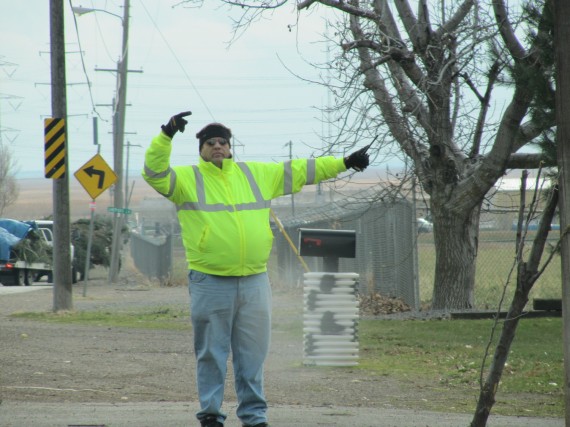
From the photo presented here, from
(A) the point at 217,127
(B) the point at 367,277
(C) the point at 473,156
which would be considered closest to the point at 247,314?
(A) the point at 217,127

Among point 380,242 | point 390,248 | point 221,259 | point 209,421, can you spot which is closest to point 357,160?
point 221,259

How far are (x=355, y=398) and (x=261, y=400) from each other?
86.3 inches

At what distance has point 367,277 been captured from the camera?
2064 cm

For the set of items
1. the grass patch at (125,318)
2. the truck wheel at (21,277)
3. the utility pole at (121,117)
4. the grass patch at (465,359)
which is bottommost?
the truck wheel at (21,277)

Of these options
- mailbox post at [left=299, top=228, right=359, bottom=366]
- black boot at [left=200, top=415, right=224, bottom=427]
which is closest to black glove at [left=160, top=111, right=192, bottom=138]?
black boot at [left=200, top=415, right=224, bottom=427]

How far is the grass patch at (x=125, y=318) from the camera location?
15.9 metres

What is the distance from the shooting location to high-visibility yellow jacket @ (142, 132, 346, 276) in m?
6.51

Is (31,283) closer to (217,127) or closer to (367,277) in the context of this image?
(367,277)

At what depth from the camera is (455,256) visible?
55.2ft

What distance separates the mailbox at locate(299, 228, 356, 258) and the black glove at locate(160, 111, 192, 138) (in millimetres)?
3590

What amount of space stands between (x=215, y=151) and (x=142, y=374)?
12.9ft

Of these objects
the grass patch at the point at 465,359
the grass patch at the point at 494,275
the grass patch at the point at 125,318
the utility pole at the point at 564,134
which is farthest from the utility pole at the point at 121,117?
the utility pole at the point at 564,134

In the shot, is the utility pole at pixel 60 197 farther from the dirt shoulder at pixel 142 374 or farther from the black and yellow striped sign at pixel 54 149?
the dirt shoulder at pixel 142 374

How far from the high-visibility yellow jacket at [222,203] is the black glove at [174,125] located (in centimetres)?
4
